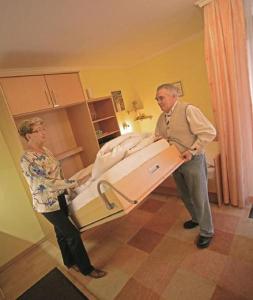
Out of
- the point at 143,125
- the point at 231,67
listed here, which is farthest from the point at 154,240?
the point at 143,125

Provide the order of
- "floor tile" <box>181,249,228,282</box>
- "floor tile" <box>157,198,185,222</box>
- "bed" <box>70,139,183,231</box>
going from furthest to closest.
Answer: "floor tile" <box>157,198,185,222</box>
"floor tile" <box>181,249,228,282</box>
"bed" <box>70,139,183,231</box>

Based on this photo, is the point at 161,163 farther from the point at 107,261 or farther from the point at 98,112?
the point at 98,112

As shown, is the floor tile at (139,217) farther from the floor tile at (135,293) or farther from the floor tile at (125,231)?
the floor tile at (135,293)

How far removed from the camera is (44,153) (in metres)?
1.59

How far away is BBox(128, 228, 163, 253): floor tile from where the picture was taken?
78.5 inches

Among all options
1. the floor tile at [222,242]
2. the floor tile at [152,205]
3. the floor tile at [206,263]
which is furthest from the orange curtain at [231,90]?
the floor tile at [152,205]

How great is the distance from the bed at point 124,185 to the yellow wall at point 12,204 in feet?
4.03

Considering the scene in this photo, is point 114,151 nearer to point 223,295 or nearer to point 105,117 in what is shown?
point 223,295

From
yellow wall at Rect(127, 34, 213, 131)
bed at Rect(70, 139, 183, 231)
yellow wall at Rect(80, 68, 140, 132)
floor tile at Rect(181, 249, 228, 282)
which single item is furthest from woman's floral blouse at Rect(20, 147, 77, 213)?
yellow wall at Rect(127, 34, 213, 131)

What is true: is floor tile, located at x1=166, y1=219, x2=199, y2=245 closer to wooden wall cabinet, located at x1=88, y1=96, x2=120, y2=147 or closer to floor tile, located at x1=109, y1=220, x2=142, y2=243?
floor tile, located at x1=109, y1=220, x2=142, y2=243

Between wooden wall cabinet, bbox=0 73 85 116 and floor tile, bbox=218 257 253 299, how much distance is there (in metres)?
2.50

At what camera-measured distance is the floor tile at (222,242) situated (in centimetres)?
174

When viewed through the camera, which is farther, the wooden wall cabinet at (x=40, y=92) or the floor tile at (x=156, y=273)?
the wooden wall cabinet at (x=40, y=92)

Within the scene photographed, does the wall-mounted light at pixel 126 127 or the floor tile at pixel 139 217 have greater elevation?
the wall-mounted light at pixel 126 127
